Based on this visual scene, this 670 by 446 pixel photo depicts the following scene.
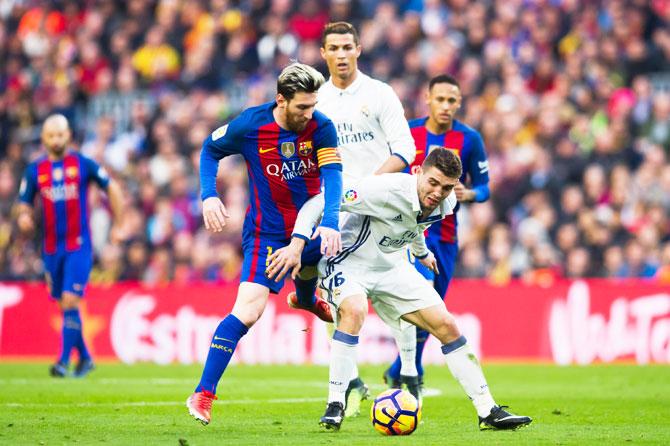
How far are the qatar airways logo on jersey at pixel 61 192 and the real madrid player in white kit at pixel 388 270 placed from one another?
6.04 metres

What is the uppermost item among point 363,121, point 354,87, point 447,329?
point 354,87

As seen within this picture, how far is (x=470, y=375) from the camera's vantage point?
8.91 meters

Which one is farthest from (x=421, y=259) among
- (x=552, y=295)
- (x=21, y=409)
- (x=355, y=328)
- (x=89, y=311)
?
(x=89, y=311)

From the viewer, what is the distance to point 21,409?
10.6m

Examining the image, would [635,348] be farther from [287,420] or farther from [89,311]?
[287,420]

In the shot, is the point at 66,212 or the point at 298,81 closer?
the point at 298,81

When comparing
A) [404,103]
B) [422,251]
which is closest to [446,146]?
[422,251]

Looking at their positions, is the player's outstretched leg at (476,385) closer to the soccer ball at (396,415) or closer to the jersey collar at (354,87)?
the soccer ball at (396,415)

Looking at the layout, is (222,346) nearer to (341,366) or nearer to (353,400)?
(341,366)

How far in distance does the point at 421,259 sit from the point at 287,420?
1.62 meters

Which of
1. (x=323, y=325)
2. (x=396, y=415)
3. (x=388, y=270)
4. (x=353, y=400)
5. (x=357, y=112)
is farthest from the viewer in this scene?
(x=323, y=325)

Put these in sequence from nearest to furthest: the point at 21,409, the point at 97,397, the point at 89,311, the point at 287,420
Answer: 1. the point at 287,420
2. the point at 21,409
3. the point at 97,397
4. the point at 89,311

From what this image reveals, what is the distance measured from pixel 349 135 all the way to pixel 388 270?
74.8 inches

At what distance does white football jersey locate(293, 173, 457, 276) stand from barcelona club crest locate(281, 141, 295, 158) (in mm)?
390
